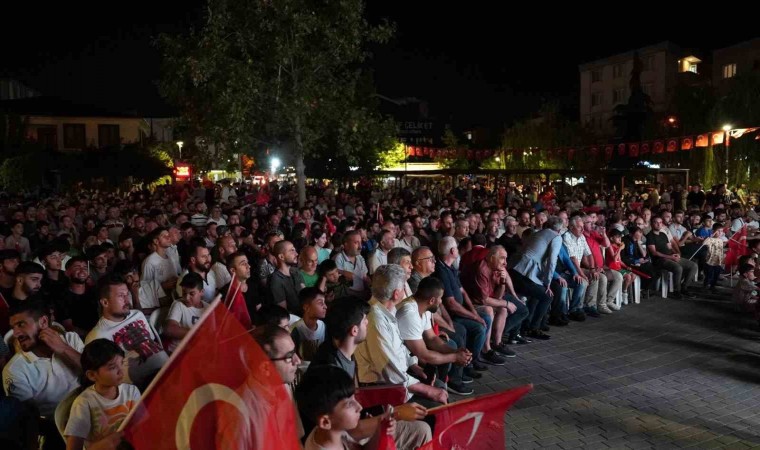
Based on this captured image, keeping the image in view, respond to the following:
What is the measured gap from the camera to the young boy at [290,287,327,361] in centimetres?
566

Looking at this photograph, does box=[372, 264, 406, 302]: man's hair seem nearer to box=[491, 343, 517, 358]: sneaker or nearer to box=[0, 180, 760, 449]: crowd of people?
box=[0, 180, 760, 449]: crowd of people

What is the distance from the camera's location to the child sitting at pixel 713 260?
12.6 m

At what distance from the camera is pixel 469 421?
4.07 metres

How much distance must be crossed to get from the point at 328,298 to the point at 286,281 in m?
0.67

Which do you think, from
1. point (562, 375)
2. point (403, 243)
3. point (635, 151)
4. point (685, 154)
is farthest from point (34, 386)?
point (685, 154)

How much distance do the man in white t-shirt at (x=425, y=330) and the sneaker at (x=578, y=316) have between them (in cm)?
494

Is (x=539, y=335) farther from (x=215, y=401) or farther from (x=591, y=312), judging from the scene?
(x=215, y=401)

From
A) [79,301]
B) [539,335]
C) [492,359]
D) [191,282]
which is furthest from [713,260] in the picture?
[79,301]

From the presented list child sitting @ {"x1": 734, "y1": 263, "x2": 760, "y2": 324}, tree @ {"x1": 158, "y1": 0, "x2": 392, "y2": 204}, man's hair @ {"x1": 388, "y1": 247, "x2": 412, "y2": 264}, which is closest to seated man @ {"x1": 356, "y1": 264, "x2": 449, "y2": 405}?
man's hair @ {"x1": 388, "y1": 247, "x2": 412, "y2": 264}

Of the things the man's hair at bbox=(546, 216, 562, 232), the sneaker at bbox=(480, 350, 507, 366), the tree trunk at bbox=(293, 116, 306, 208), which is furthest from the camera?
the tree trunk at bbox=(293, 116, 306, 208)

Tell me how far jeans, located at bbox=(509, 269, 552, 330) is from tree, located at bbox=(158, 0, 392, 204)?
9110 mm

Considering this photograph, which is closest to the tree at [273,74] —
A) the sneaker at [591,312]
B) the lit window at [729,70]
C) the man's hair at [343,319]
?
the sneaker at [591,312]

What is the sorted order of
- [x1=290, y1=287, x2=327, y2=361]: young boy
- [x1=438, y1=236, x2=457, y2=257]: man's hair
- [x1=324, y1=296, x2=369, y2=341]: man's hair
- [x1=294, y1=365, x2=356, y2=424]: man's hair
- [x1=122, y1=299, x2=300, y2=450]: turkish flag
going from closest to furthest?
[x1=122, y1=299, x2=300, y2=450]: turkish flag → [x1=294, y1=365, x2=356, y2=424]: man's hair → [x1=324, y1=296, x2=369, y2=341]: man's hair → [x1=290, y1=287, x2=327, y2=361]: young boy → [x1=438, y1=236, x2=457, y2=257]: man's hair

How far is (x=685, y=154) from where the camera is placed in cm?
3656
